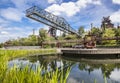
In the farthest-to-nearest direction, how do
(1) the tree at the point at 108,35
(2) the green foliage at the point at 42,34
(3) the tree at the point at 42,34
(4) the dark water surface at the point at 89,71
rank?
1. (2) the green foliage at the point at 42,34
2. (3) the tree at the point at 42,34
3. (1) the tree at the point at 108,35
4. (4) the dark water surface at the point at 89,71

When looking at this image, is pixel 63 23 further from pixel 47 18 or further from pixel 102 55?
pixel 102 55

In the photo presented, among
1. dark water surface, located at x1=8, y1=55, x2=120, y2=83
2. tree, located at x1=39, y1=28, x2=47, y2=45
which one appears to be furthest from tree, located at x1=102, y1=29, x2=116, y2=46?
dark water surface, located at x1=8, y1=55, x2=120, y2=83

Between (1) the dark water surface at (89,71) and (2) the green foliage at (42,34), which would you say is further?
(2) the green foliage at (42,34)

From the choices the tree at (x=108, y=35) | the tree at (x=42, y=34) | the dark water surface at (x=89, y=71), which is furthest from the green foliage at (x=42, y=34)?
the dark water surface at (x=89, y=71)

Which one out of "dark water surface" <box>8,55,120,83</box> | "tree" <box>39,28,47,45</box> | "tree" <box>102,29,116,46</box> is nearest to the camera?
"dark water surface" <box>8,55,120,83</box>

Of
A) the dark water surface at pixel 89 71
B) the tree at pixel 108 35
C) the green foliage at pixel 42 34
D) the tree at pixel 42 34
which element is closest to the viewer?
the dark water surface at pixel 89 71

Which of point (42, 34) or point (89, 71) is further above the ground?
point (42, 34)

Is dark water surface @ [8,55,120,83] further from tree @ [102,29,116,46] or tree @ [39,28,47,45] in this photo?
tree @ [39,28,47,45]

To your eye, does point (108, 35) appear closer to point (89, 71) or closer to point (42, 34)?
point (42, 34)

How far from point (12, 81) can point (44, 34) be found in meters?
59.7

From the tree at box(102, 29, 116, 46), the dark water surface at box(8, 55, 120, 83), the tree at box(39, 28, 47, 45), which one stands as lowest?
the dark water surface at box(8, 55, 120, 83)

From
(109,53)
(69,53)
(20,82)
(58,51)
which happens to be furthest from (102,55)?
(20,82)

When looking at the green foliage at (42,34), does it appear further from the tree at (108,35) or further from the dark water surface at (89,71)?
the dark water surface at (89,71)

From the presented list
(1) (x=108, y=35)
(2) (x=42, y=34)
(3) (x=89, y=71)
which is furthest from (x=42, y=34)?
(3) (x=89, y=71)
